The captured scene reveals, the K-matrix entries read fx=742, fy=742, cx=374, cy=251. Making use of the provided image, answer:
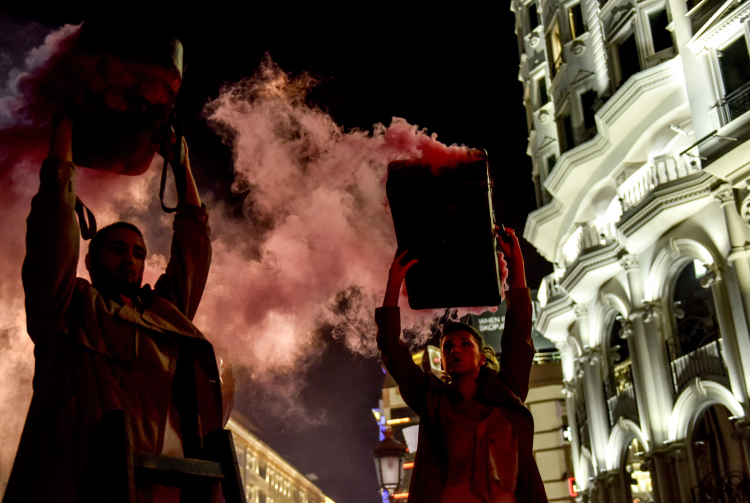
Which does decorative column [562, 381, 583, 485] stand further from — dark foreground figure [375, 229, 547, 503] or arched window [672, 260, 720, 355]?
dark foreground figure [375, 229, 547, 503]

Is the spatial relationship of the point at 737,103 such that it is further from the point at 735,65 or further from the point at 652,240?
the point at 652,240

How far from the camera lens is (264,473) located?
273 ft

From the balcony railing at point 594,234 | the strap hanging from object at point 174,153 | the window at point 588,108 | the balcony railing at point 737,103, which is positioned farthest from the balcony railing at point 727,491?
the strap hanging from object at point 174,153

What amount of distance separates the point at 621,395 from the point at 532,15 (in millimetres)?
18518

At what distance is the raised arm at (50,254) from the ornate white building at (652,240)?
51.2 feet

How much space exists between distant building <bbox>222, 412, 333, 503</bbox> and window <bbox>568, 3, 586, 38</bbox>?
42.7 m

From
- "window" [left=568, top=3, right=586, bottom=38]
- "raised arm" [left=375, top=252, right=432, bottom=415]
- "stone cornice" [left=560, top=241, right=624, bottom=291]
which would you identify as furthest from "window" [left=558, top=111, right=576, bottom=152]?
"raised arm" [left=375, top=252, right=432, bottom=415]

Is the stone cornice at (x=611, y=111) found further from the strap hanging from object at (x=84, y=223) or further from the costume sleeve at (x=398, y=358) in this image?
the strap hanging from object at (x=84, y=223)

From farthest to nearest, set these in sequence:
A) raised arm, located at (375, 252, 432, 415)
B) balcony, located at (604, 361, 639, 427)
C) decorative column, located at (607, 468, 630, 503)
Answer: decorative column, located at (607, 468, 630, 503), balcony, located at (604, 361, 639, 427), raised arm, located at (375, 252, 432, 415)

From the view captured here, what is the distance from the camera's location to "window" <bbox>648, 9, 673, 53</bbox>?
21891 mm

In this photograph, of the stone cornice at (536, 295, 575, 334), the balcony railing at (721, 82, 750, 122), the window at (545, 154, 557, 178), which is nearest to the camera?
the balcony railing at (721, 82, 750, 122)

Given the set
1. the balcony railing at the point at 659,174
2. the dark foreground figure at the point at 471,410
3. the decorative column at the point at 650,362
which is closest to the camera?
the dark foreground figure at the point at 471,410

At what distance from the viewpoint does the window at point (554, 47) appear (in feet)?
93.8

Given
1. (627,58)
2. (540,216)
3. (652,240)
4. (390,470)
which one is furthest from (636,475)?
(390,470)
